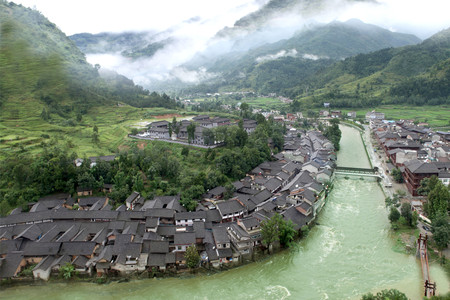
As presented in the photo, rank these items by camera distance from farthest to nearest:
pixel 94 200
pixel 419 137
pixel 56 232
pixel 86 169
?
pixel 419 137
pixel 86 169
pixel 94 200
pixel 56 232

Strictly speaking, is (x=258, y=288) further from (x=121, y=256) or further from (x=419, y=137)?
(x=419, y=137)

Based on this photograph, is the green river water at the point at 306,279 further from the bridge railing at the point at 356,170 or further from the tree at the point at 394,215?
the bridge railing at the point at 356,170

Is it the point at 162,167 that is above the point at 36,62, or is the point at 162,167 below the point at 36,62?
below

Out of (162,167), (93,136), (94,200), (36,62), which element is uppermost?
(36,62)

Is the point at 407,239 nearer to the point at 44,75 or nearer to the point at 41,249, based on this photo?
the point at 41,249

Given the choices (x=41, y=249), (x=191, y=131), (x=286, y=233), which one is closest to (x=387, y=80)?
(x=191, y=131)

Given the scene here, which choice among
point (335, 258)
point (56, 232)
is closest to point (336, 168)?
point (335, 258)

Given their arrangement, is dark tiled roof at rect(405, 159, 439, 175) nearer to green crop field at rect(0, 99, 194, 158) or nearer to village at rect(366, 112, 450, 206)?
village at rect(366, 112, 450, 206)

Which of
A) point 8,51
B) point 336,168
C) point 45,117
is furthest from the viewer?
point 8,51
